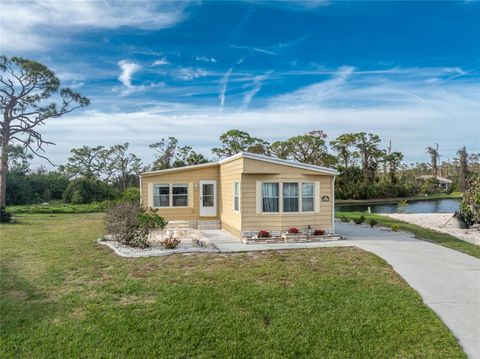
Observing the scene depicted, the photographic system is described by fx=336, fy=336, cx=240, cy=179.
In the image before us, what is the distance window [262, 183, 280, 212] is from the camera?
10656mm

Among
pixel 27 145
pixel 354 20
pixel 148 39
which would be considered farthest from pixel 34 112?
pixel 354 20

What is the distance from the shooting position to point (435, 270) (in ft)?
22.3

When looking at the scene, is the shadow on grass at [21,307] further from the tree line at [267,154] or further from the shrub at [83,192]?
the tree line at [267,154]

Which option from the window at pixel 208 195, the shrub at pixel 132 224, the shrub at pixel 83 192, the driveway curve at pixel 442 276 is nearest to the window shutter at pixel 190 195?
the window at pixel 208 195

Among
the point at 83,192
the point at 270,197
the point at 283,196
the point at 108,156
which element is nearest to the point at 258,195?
the point at 270,197

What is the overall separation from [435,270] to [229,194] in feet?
23.6

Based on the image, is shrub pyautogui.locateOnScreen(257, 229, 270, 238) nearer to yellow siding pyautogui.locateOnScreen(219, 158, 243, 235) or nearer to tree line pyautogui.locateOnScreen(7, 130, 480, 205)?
yellow siding pyautogui.locateOnScreen(219, 158, 243, 235)

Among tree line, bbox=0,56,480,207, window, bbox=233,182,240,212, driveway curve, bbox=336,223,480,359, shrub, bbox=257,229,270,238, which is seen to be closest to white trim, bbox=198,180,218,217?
window, bbox=233,182,240,212

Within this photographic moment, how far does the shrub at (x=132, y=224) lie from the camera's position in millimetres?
9289

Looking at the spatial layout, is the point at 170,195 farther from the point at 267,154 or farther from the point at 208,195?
the point at 267,154

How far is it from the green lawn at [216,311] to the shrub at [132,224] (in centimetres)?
191

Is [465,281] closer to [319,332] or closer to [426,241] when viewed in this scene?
[319,332]

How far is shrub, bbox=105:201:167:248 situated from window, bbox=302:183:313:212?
14.8 feet

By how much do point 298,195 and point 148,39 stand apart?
6915 millimetres
